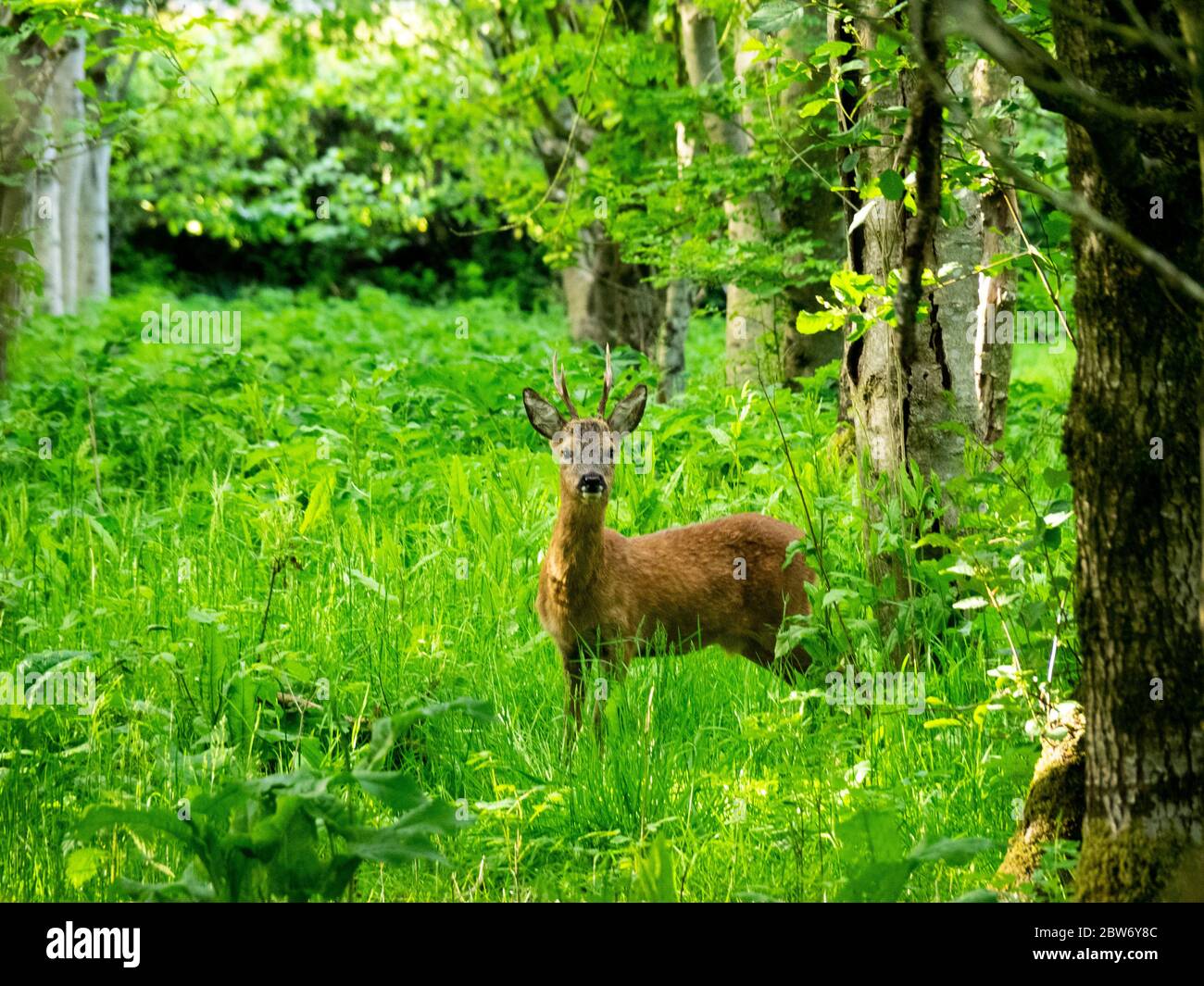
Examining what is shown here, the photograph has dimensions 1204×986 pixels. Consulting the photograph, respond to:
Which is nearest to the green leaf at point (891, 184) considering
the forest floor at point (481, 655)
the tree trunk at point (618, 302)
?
the forest floor at point (481, 655)

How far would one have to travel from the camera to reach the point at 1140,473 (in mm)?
2801

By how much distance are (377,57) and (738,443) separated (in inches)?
851

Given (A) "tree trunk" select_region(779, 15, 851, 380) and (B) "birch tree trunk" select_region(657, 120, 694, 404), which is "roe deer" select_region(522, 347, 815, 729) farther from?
(B) "birch tree trunk" select_region(657, 120, 694, 404)

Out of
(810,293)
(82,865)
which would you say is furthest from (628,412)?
(810,293)

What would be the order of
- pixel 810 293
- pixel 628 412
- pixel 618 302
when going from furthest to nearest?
pixel 618 302 → pixel 810 293 → pixel 628 412

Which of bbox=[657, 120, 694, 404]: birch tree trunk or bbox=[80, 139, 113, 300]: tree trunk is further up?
bbox=[80, 139, 113, 300]: tree trunk

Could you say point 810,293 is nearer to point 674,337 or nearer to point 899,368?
point 674,337

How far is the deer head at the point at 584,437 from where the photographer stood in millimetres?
5320

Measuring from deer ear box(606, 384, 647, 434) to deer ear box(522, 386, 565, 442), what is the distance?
0.71 ft

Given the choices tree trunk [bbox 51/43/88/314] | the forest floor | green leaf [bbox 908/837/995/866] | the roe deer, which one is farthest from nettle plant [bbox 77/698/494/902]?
tree trunk [bbox 51/43/88/314]

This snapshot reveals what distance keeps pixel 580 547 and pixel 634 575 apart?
0.34 metres

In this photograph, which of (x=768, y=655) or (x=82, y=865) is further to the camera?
(x=768, y=655)

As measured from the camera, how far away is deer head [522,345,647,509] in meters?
5.32
